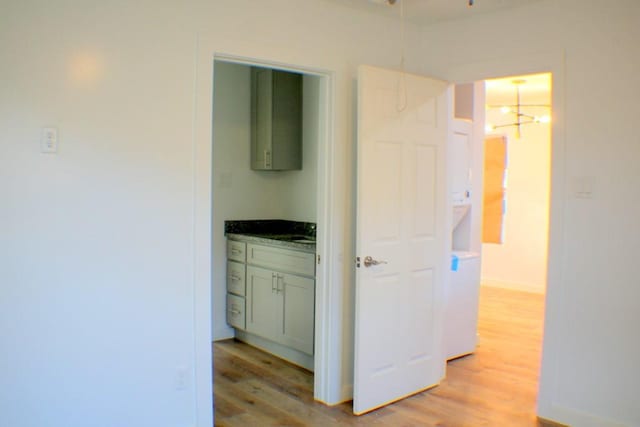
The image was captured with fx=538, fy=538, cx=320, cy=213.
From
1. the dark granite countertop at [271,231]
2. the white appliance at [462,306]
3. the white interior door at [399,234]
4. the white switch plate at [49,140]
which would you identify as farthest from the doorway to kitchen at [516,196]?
the white switch plate at [49,140]

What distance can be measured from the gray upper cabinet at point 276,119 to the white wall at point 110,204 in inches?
59.6

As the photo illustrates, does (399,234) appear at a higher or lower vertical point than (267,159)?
lower

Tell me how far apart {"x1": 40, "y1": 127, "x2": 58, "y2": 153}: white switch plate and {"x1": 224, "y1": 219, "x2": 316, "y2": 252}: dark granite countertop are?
1.95m

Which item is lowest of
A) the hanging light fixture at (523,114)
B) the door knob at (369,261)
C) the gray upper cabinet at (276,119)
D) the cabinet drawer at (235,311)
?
the cabinet drawer at (235,311)

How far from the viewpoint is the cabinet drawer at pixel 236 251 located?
444cm

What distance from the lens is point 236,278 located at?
4527 millimetres

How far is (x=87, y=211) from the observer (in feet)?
7.98

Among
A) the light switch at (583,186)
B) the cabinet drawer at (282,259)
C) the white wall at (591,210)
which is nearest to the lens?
the white wall at (591,210)

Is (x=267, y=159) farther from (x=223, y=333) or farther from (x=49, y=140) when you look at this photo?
(x=49, y=140)

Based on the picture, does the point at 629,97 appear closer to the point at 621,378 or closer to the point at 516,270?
the point at 621,378

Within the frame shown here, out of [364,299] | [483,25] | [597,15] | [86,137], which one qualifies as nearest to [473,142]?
[483,25]

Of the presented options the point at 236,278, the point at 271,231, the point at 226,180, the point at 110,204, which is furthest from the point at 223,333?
the point at 110,204

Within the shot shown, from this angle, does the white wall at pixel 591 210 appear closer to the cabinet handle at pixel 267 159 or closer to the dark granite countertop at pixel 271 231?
the dark granite countertop at pixel 271 231

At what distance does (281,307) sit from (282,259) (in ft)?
1.20
